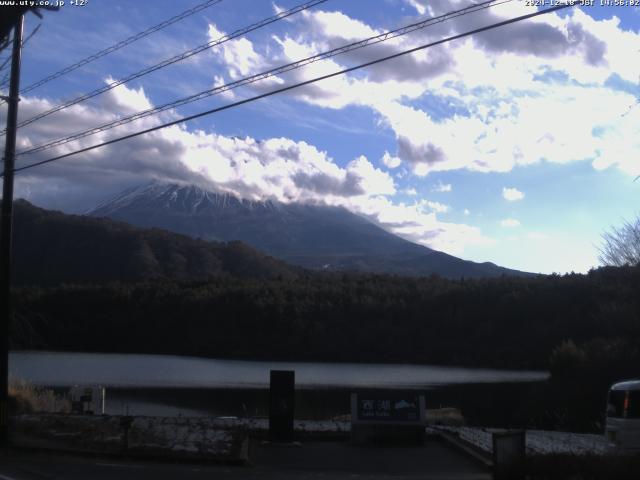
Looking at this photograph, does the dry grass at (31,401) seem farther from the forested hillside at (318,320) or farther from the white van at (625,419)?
the forested hillside at (318,320)

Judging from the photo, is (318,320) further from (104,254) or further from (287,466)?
(287,466)

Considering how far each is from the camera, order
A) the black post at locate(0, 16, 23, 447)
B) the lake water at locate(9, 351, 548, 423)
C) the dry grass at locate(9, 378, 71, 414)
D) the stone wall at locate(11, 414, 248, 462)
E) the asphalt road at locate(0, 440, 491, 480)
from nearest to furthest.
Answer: the asphalt road at locate(0, 440, 491, 480), the stone wall at locate(11, 414, 248, 462), the black post at locate(0, 16, 23, 447), the dry grass at locate(9, 378, 71, 414), the lake water at locate(9, 351, 548, 423)

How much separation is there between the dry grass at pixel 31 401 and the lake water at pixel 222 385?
2.38 meters

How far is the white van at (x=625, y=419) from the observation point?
49.9ft

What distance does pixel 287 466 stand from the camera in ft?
54.1

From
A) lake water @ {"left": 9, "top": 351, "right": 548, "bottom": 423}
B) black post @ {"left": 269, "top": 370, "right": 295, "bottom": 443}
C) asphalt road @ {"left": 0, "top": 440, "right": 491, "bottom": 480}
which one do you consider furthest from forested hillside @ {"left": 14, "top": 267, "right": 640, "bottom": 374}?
asphalt road @ {"left": 0, "top": 440, "right": 491, "bottom": 480}

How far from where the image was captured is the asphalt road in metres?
15.0

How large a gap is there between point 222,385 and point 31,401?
23.1 meters

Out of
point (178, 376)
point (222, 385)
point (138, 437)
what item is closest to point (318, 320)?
point (178, 376)

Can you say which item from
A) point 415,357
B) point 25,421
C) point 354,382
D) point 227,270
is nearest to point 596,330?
point 354,382

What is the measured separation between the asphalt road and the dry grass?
22.0ft

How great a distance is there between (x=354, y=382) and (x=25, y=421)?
124ft

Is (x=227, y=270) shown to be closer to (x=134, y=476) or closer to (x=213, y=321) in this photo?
(x=213, y=321)

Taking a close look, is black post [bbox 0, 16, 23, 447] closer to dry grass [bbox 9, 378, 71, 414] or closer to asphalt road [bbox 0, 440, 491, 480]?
asphalt road [bbox 0, 440, 491, 480]
